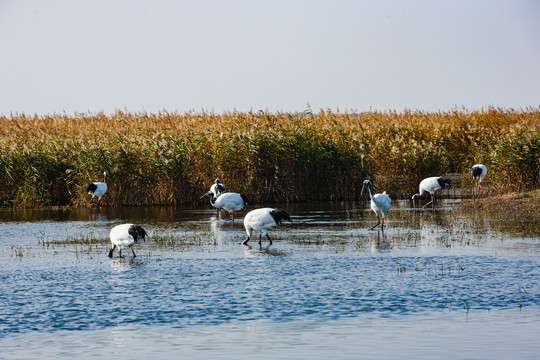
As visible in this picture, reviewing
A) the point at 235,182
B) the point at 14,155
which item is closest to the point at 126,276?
the point at 235,182

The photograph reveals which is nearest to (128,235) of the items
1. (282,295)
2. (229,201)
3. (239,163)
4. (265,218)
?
(265,218)

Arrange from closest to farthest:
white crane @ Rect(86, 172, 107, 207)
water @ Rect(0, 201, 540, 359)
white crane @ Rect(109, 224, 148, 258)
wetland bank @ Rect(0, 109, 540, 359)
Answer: water @ Rect(0, 201, 540, 359) → wetland bank @ Rect(0, 109, 540, 359) → white crane @ Rect(109, 224, 148, 258) → white crane @ Rect(86, 172, 107, 207)

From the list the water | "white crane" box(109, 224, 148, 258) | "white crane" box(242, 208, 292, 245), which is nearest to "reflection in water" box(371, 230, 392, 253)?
the water

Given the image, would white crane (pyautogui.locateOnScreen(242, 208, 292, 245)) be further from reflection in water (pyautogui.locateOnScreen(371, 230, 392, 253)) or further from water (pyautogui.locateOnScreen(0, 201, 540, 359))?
reflection in water (pyautogui.locateOnScreen(371, 230, 392, 253))

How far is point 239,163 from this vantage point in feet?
96.5

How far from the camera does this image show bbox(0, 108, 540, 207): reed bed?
2933 centimetres

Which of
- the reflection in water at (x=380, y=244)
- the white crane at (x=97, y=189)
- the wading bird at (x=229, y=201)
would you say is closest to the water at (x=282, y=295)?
the reflection in water at (x=380, y=244)

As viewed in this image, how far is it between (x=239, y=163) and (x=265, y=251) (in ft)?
45.5

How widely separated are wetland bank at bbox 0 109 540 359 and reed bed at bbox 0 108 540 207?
60 millimetres

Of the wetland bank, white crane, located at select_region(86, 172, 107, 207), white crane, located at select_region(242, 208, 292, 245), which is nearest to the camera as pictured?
the wetland bank

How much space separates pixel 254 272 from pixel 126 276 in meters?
2.19

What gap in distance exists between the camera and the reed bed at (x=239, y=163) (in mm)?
29328

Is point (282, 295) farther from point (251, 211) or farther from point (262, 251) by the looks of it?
point (251, 211)

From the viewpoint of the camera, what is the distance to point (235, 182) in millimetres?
29453
